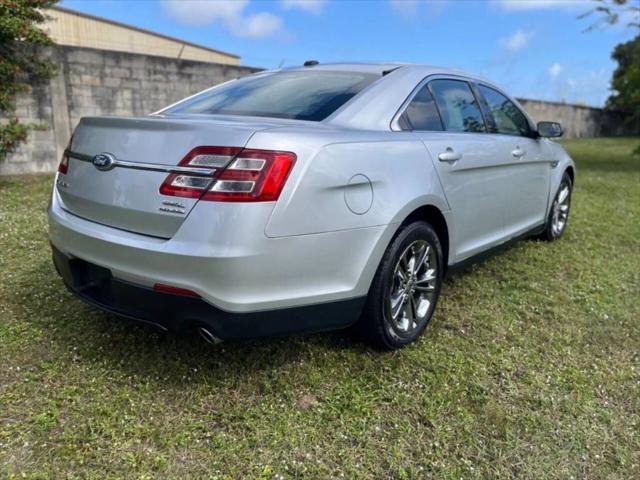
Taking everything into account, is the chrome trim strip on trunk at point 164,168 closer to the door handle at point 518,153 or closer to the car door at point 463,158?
the car door at point 463,158

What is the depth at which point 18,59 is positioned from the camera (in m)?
7.17

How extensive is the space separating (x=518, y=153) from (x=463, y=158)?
1.03 meters

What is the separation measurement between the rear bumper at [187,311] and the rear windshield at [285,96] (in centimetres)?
97

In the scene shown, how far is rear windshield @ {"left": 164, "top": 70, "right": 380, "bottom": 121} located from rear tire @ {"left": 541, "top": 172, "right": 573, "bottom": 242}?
2863 mm

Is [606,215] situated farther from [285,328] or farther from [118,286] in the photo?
[118,286]

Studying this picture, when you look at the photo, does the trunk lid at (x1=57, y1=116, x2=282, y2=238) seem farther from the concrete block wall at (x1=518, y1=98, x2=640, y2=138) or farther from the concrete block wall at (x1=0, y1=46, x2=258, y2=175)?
the concrete block wall at (x1=518, y1=98, x2=640, y2=138)

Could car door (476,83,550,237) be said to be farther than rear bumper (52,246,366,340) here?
Yes

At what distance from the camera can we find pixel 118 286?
2328 millimetres

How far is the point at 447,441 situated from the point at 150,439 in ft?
4.09

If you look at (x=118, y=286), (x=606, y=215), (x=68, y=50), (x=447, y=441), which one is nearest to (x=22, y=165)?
(x=68, y=50)

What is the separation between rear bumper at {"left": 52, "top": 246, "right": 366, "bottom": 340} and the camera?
85.1 inches

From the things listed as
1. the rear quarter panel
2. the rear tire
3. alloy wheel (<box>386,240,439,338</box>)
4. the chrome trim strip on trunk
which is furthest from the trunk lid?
the rear tire

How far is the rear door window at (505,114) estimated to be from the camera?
4.00m

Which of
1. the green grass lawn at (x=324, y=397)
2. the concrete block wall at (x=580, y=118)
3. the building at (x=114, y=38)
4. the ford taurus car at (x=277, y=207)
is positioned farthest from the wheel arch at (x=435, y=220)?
the concrete block wall at (x=580, y=118)
